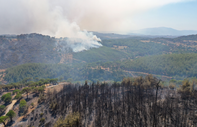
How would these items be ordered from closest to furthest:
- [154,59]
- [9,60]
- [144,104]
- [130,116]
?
1. [130,116]
2. [144,104]
3. [154,59]
4. [9,60]

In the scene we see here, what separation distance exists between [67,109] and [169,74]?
310 feet

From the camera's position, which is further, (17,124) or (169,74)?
(169,74)

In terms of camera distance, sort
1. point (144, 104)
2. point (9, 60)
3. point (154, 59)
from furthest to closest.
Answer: point (9, 60) < point (154, 59) < point (144, 104)

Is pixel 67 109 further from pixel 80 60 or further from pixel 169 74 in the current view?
pixel 80 60

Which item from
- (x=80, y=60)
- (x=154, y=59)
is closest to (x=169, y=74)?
(x=154, y=59)

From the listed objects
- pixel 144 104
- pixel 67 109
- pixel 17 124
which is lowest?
pixel 17 124

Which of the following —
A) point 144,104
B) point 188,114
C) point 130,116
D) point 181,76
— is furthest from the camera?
point 181,76

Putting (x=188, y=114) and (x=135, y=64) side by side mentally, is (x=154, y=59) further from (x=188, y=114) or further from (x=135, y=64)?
(x=188, y=114)

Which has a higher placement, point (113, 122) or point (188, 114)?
point (188, 114)

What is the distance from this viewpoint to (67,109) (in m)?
53.8

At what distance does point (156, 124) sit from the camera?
3622 centimetres

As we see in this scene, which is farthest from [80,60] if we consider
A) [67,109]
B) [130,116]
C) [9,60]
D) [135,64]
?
[130,116]

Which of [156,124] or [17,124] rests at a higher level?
[156,124]

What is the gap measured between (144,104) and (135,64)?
98.7 meters
